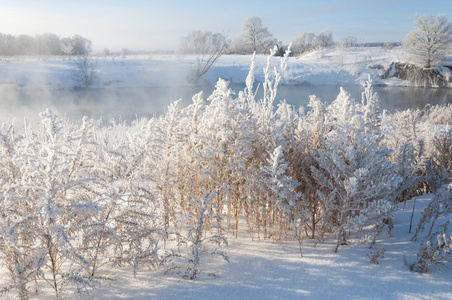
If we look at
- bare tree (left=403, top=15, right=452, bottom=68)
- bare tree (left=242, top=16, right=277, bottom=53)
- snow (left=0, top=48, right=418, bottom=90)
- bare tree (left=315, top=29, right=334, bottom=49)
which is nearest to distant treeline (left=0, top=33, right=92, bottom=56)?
snow (left=0, top=48, right=418, bottom=90)

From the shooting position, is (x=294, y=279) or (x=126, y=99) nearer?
(x=294, y=279)

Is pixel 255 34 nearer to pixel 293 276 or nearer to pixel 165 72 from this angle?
pixel 165 72

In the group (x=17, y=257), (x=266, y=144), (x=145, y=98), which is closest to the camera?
(x=17, y=257)

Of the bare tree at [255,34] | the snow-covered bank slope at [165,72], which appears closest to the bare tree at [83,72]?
the snow-covered bank slope at [165,72]

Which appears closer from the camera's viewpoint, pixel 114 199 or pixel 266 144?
pixel 114 199

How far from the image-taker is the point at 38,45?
45.7m

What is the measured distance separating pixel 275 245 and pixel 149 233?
3.43ft

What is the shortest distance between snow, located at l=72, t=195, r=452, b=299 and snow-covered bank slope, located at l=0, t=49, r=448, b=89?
28.5m

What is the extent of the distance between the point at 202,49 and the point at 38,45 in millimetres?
27406

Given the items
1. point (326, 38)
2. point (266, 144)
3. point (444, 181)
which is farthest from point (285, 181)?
point (326, 38)

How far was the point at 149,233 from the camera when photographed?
1.98 metres

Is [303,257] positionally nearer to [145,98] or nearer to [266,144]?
[266,144]

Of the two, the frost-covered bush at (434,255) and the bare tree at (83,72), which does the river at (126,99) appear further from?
the frost-covered bush at (434,255)

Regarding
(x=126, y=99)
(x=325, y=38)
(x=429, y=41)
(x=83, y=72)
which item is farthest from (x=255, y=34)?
(x=126, y=99)
